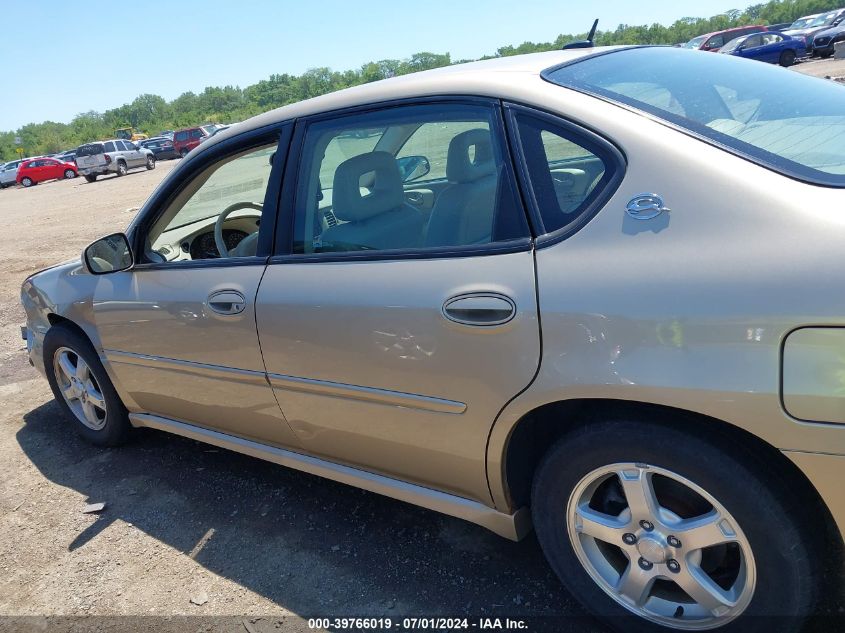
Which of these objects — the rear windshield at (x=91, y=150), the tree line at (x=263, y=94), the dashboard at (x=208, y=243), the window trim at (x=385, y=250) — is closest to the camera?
the window trim at (x=385, y=250)

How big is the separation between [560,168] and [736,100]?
674 mm

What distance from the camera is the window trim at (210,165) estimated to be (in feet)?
8.70

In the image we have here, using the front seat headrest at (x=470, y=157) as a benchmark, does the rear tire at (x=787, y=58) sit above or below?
below

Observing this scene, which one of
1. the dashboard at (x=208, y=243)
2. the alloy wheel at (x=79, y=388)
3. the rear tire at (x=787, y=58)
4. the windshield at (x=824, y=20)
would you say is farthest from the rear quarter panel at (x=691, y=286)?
the windshield at (x=824, y=20)

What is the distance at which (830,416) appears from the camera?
4.93ft

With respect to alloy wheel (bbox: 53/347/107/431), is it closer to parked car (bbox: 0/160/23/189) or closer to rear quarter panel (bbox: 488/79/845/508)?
rear quarter panel (bbox: 488/79/845/508)

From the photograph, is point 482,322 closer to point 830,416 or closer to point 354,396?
point 354,396

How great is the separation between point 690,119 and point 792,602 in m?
1.35

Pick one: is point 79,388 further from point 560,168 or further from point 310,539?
point 560,168

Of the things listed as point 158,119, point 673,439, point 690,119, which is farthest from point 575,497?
point 158,119

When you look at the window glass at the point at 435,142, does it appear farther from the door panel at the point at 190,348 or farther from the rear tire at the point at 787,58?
the rear tire at the point at 787,58

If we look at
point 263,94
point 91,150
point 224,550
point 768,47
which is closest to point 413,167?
point 224,550

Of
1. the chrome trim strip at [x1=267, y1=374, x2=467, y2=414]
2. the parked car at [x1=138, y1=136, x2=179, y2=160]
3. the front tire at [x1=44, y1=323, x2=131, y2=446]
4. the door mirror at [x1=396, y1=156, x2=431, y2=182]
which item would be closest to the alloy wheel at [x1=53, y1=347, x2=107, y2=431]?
the front tire at [x1=44, y1=323, x2=131, y2=446]

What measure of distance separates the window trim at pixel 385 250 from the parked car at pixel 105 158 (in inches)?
1356
